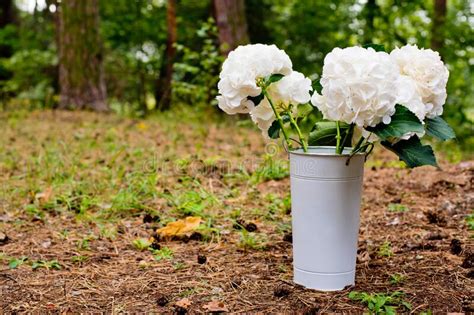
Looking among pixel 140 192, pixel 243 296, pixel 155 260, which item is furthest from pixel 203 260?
pixel 140 192

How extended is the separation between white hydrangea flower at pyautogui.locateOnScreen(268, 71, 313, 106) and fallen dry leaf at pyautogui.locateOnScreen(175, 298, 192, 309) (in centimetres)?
87

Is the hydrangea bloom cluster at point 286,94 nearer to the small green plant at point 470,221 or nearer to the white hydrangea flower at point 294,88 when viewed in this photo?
the white hydrangea flower at point 294,88

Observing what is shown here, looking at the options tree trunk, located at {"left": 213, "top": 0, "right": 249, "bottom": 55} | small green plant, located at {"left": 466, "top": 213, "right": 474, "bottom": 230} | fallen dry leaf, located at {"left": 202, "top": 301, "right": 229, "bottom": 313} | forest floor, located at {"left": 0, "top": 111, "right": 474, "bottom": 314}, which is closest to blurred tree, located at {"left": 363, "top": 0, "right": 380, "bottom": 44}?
→ tree trunk, located at {"left": 213, "top": 0, "right": 249, "bottom": 55}

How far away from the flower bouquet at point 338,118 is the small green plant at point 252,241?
1.68 ft

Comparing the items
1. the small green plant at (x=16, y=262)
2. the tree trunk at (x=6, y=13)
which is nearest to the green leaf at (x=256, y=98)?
the small green plant at (x=16, y=262)

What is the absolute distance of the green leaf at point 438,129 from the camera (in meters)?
2.12

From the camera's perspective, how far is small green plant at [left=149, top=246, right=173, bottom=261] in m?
2.67

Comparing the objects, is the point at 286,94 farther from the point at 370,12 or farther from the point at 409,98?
the point at 370,12

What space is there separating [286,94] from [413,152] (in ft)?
1.77

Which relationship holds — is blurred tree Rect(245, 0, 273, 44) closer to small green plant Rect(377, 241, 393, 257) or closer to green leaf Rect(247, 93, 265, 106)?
small green plant Rect(377, 241, 393, 257)

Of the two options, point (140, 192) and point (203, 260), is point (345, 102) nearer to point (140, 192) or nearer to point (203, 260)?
point (203, 260)

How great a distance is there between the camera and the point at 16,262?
2.59 m

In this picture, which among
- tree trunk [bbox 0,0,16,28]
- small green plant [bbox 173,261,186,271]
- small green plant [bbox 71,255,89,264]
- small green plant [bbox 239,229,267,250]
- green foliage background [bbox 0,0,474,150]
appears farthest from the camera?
tree trunk [bbox 0,0,16,28]

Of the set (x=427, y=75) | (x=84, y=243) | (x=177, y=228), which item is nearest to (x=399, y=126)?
(x=427, y=75)
